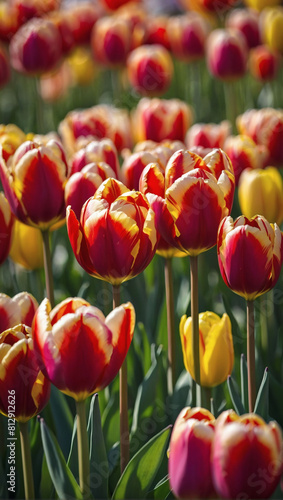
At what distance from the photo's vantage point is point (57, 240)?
93.7 inches

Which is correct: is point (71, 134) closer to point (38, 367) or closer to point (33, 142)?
point (33, 142)

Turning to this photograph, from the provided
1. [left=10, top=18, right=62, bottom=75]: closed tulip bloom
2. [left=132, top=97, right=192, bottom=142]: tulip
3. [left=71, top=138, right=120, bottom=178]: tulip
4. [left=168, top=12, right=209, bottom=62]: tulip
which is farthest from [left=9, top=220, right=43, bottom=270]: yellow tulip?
[left=168, top=12, right=209, bottom=62]: tulip

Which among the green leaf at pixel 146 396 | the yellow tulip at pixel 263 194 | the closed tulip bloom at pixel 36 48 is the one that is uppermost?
the closed tulip bloom at pixel 36 48

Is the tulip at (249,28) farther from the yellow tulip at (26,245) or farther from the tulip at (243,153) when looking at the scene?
the yellow tulip at (26,245)

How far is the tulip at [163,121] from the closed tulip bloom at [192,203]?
984 millimetres

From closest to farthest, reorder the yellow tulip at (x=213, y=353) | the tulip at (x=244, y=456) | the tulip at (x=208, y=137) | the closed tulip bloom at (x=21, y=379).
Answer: the tulip at (x=244, y=456) → the closed tulip bloom at (x=21, y=379) → the yellow tulip at (x=213, y=353) → the tulip at (x=208, y=137)

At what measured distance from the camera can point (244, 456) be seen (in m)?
0.77

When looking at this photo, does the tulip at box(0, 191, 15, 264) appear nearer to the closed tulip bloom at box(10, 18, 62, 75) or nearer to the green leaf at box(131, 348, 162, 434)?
the green leaf at box(131, 348, 162, 434)

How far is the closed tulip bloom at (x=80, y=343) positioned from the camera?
93 centimetres

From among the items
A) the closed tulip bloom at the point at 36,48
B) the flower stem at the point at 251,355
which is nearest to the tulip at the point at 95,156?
the flower stem at the point at 251,355

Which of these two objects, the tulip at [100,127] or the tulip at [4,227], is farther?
the tulip at [100,127]

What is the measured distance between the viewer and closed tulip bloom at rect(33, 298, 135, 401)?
36.8 inches

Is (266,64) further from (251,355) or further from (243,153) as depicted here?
(251,355)

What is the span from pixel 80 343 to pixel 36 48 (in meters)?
2.14
